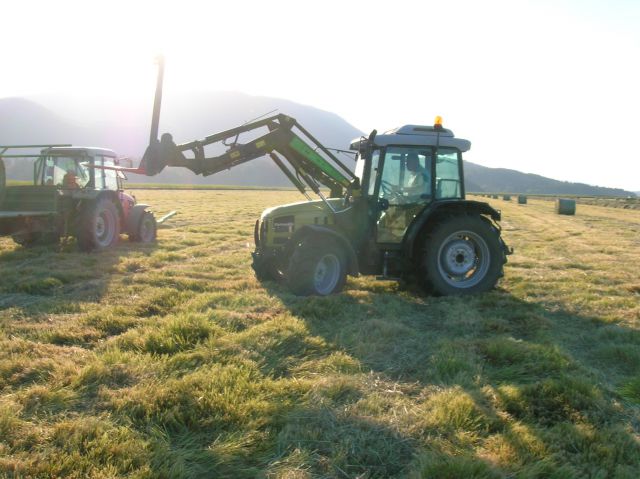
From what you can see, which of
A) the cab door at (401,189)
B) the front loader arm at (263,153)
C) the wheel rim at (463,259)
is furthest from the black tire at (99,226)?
the wheel rim at (463,259)

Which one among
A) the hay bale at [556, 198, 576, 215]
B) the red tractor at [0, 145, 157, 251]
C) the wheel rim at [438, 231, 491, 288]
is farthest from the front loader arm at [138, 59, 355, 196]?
the hay bale at [556, 198, 576, 215]

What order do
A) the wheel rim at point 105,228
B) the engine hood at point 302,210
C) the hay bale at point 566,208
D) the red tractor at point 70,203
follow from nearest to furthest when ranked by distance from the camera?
the engine hood at point 302,210, the red tractor at point 70,203, the wheel rim at point 105,228, the hay bale at point 566,208

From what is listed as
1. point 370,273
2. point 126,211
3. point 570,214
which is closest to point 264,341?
point 370,273

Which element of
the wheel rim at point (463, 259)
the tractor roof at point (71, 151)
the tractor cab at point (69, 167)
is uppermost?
the tractor roof at point (71, 151)

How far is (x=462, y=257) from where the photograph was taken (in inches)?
299

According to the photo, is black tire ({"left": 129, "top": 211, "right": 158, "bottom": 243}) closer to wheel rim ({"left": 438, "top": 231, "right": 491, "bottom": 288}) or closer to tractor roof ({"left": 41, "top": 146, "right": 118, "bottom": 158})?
tractor roof ({"left": 41, "top": 146, "right": 118, "bottom": 158})

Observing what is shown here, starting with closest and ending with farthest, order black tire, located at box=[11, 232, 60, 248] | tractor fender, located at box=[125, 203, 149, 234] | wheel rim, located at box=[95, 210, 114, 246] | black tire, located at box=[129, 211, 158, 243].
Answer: black tire, located at box=[11, 232, 60, 248], wheel rim, located at box=[95, 210, 114, 246], tractor fender, located at box=[125, 203, 149, 234], black tire, located at box=[129, 211, 158, 243]

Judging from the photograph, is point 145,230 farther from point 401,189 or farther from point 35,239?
point 401,189

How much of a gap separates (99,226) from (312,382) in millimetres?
8999

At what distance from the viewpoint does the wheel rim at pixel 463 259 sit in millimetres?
7488

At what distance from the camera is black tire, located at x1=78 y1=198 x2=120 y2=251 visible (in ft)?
35.3

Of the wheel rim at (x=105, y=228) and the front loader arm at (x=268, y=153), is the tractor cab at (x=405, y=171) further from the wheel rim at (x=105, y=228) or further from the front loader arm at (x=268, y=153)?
the wheel rim at (x=105, y=228)

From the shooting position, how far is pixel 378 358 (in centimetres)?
461

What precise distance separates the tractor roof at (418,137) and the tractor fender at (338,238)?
1.42 m
